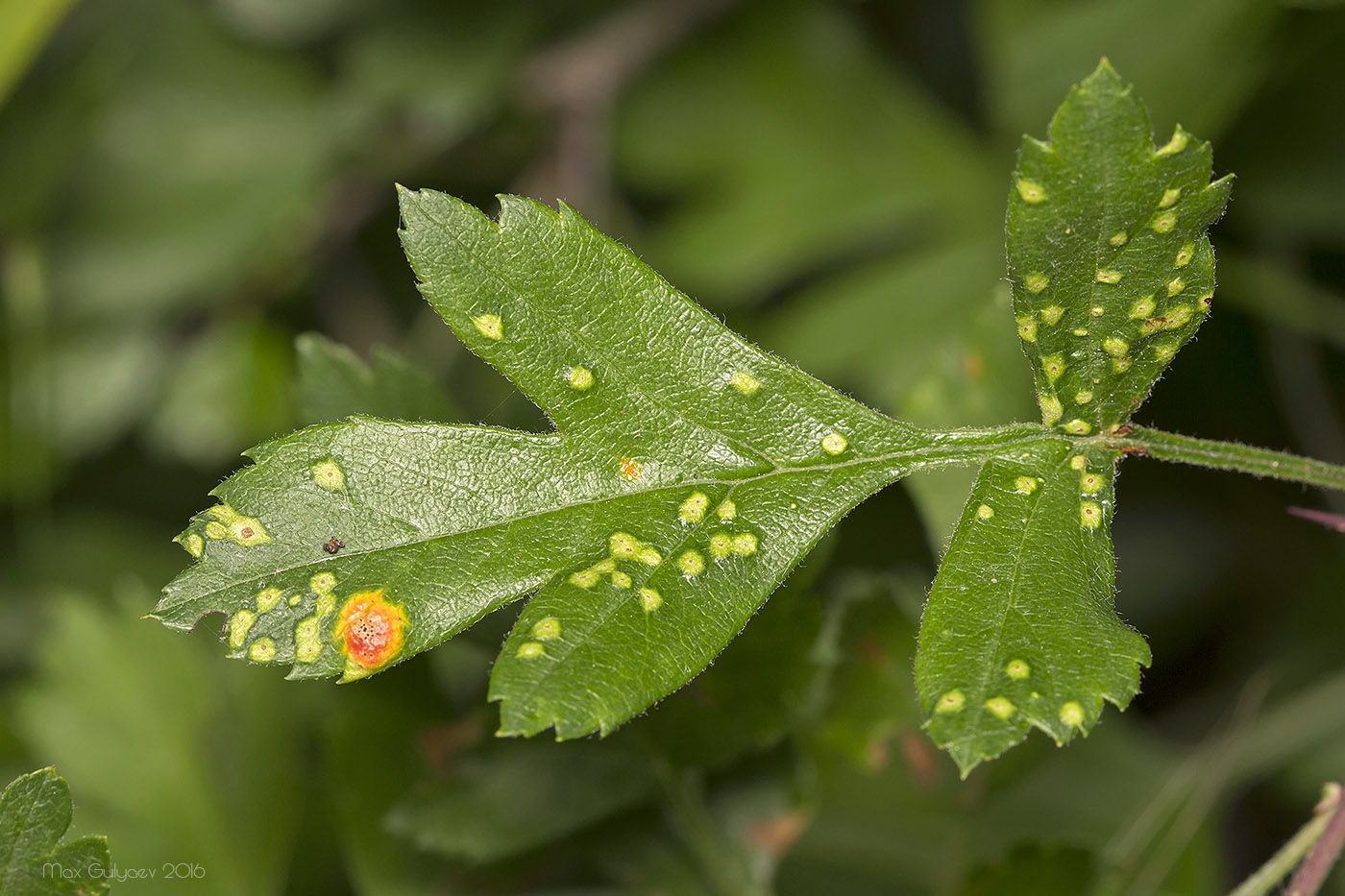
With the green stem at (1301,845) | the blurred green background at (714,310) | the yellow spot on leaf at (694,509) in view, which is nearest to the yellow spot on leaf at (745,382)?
the yellow spot on leaf at (694,509)

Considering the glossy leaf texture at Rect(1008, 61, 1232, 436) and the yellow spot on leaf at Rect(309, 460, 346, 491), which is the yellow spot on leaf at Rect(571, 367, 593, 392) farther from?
the glossy leaf texture at Rect(1008, 61, 1232, 436)

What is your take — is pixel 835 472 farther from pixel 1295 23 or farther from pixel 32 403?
A: pixel 32 403

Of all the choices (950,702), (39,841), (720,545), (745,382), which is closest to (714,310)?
(745,382)

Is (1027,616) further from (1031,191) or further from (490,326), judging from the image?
(490,326)

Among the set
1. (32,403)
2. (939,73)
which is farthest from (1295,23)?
(32,403)

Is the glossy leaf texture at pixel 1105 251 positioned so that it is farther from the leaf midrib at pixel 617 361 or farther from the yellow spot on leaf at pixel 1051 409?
the leaf midrib at pixel 617 361

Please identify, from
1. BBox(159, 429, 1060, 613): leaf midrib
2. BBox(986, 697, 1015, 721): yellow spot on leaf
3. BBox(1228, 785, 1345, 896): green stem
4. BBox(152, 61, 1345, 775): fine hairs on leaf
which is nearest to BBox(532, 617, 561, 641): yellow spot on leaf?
BBox(152, 61, 1345, 775): fine hairs on leaf
